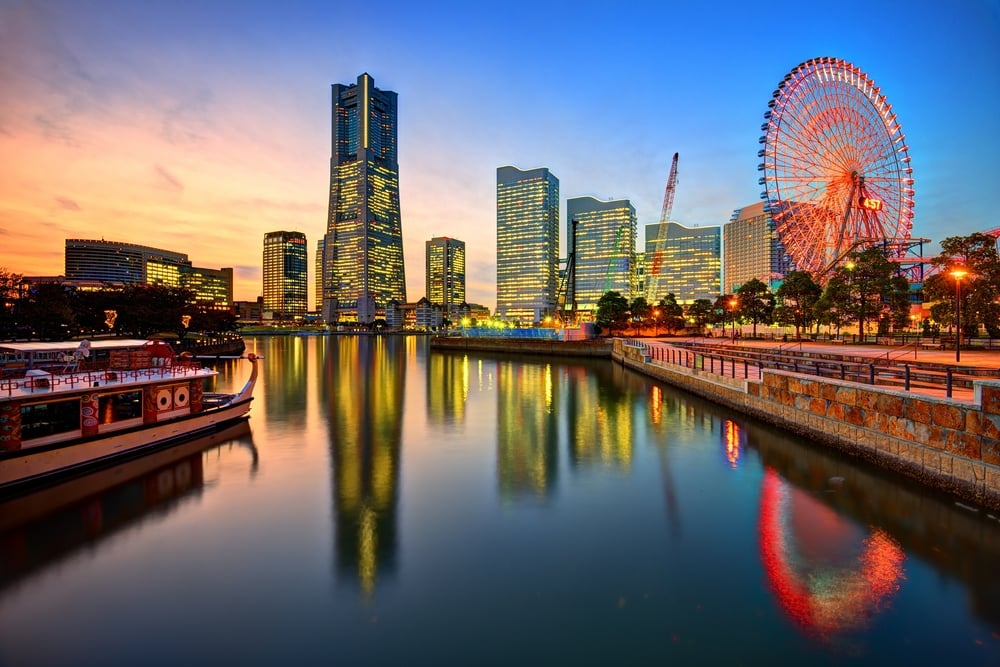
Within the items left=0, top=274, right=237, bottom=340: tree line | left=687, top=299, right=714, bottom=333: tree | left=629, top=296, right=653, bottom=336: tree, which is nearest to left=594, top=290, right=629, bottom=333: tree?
left=629, top=296, right=653, bottom=336: tree

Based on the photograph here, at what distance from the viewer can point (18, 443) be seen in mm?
16953

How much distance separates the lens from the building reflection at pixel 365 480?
41.6 feet

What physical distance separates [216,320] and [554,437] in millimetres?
124518

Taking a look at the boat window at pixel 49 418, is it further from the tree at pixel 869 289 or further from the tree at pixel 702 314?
the tree at pixel 702 314

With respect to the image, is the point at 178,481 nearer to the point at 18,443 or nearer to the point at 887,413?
the point at 18,443

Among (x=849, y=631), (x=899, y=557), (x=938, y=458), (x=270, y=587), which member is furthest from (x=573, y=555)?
(x=938, y=458)

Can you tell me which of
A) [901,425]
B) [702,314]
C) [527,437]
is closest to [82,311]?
[527,437]

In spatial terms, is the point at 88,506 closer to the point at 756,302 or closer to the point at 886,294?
the point at 886,294

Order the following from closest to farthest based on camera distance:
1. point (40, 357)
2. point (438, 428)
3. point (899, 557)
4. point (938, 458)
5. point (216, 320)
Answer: point (899, 557) → point (938, 458) → point (40, 357) → point (438, 428) → point (216, 320)

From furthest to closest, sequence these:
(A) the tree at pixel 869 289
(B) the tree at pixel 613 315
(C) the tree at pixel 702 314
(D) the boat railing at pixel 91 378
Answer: (B) the tree at pixel 613 315
(C) the tree at pixel 702 314
(A) the tree at pixel 869 289
(D) the boat railing at pixel 91 378

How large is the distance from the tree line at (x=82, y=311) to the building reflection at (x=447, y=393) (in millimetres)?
35695

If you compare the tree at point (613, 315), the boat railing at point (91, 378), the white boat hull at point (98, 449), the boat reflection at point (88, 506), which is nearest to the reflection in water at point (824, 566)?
the boat reflection at point (88, 506)

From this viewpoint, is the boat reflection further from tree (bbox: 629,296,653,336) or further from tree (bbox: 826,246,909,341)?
tree (bbox: 629,296,653,336)

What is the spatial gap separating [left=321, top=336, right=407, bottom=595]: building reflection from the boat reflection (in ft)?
15.3
